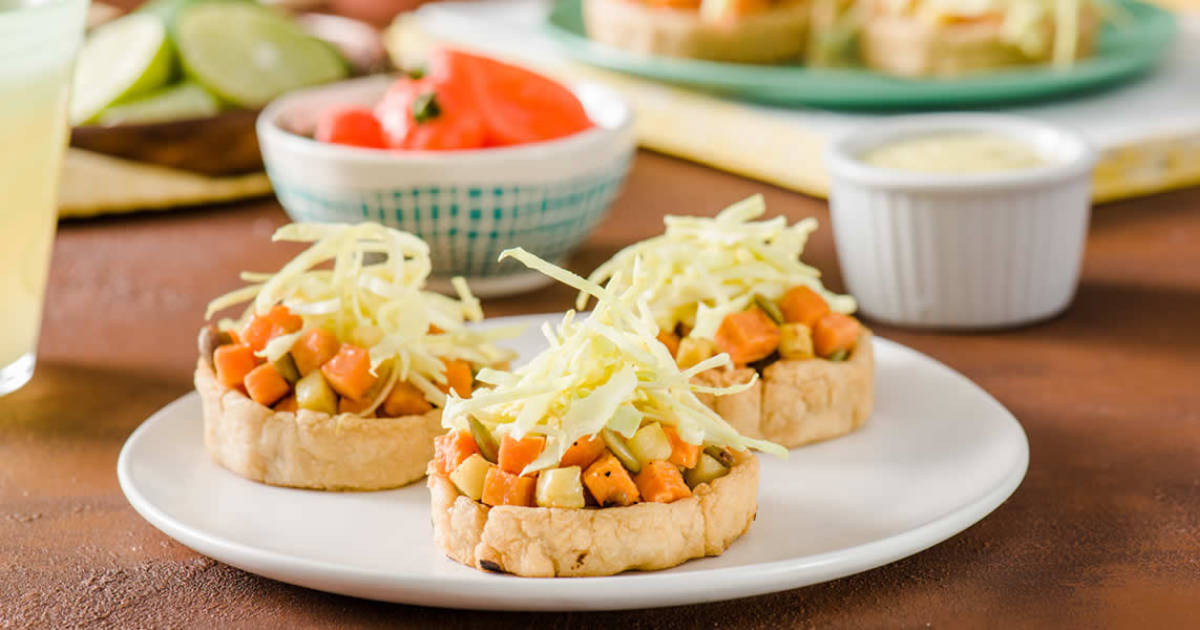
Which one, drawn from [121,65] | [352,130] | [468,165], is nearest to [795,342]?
[468,165]

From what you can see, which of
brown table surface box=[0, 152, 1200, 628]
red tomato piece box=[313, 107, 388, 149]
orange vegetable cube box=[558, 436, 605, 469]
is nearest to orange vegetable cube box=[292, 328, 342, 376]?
brown table surface box=[0, 152, 1200, 628]

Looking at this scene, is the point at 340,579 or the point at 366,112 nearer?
the point at 340,579

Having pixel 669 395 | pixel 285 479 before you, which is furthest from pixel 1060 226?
pixel 285 479

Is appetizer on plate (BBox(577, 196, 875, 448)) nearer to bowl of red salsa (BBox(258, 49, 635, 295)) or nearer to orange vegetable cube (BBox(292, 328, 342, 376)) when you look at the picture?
orange vegetable cube (BBox(292, 328, 342, 376))

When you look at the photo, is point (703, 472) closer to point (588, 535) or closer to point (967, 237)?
point (588, 535)

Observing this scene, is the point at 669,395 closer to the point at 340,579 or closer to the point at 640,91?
the point at 340,579

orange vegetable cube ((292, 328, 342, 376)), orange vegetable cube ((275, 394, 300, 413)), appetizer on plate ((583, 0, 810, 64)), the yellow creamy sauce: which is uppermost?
orange vegetable cube ((292, 328, 342, 376))

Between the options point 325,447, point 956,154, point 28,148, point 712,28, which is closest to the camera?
point 325,447
